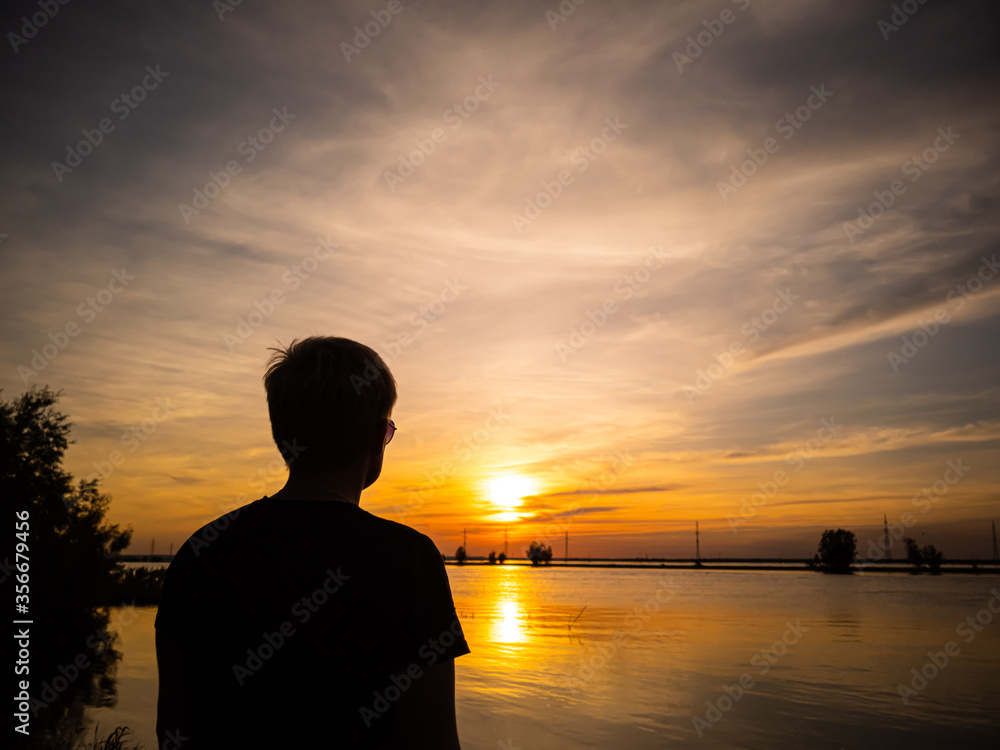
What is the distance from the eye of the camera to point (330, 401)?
2020 mm

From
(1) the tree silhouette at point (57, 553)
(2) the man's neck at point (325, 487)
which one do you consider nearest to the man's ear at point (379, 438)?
(2) the man's neck at point (325, 487)

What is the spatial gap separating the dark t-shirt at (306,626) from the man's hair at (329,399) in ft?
0.83

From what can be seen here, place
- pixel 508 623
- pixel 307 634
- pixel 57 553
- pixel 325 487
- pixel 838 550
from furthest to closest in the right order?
pixel 838 550 → pixel 508 623 → pixel 57 553 → pixel 325 487 → pixel 307 634

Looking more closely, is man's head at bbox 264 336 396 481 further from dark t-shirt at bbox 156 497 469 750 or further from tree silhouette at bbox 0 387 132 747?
tree silhouette at bbox 0 387 132 747

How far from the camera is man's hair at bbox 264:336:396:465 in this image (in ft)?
6.59

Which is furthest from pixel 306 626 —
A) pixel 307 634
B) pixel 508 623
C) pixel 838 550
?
pixel 838 550

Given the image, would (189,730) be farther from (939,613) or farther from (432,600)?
(939,613)

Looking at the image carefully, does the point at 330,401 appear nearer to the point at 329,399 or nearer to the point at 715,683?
the point at 329,399

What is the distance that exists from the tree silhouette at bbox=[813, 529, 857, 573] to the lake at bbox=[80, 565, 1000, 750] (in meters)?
130

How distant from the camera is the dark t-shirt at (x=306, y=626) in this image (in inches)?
67.7

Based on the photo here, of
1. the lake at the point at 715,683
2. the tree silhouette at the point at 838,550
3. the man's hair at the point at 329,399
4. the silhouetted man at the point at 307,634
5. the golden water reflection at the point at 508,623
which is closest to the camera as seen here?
the silhouetted man at the point at 307,634

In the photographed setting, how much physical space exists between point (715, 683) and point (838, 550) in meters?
167

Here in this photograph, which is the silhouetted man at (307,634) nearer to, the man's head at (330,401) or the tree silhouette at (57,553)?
the man's head at (330,401)

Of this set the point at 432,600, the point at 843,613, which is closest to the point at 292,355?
the point at 432,600
